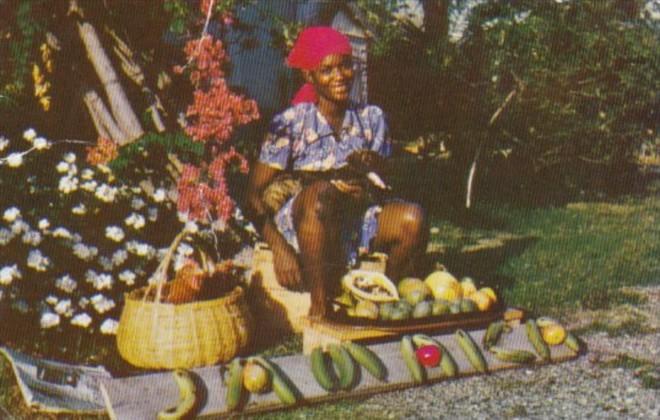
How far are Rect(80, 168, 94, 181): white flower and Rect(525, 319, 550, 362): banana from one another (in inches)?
100

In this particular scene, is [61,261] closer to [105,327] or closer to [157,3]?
[105,327]

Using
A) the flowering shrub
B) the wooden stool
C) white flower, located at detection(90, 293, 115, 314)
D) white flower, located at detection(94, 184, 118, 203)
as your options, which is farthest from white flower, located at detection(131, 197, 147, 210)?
the wooden stool

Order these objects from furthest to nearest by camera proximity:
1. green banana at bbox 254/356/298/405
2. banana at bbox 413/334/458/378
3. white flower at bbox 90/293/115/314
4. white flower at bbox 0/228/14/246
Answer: white flower at bbox 90/293/115/314 < white flower at bbox 0/228/14/246 < banana at bbox 413/334/458/378 < green banana at bbox 254/356/298/405

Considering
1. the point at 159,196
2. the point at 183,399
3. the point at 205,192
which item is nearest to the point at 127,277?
the point at 159,196

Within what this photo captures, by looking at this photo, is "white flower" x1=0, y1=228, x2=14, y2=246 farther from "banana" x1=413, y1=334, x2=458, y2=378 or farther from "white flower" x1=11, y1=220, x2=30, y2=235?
"banana" x1=413, y1=334, x2=458, y2=378

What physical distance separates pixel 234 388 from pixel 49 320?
136cm

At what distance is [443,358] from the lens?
13.8 ft

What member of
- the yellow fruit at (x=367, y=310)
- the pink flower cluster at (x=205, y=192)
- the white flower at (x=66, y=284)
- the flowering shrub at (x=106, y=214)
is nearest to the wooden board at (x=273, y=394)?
the yellow fruit at (x=367, y=310)

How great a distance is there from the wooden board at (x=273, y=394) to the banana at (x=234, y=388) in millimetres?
38

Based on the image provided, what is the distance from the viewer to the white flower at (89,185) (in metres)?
4.92

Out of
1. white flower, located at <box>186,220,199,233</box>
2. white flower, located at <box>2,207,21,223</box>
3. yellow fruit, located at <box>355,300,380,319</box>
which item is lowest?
yellow fruit, located at <box>355,300,380,319</box>

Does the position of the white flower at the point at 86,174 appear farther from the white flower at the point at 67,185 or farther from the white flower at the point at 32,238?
the white flower at the point at 32,238

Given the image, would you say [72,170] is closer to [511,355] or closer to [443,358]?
[443,358]

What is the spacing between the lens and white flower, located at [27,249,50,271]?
4.52 metres
